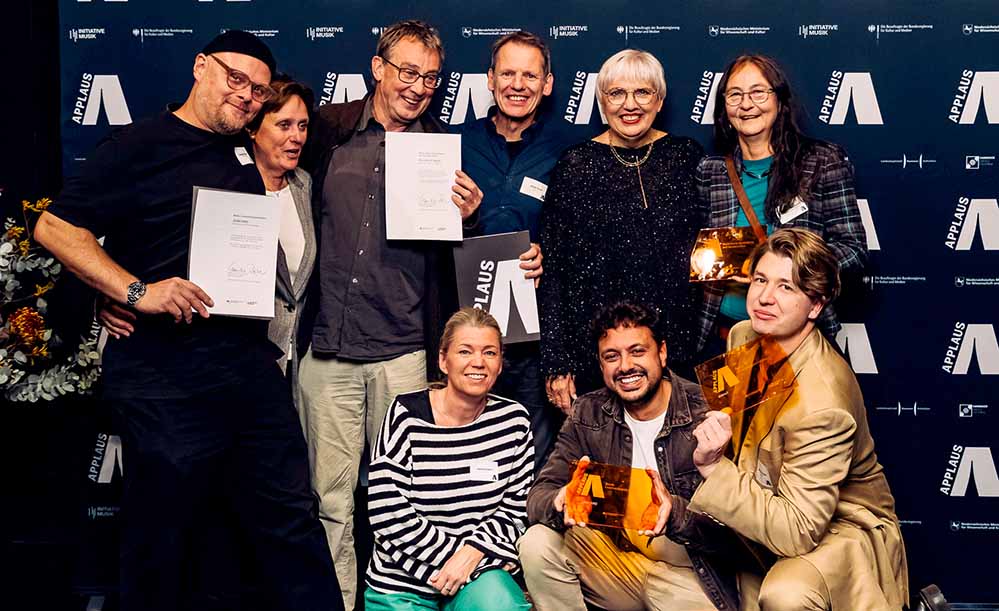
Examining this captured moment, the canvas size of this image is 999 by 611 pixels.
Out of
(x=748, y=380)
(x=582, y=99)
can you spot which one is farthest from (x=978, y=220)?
(x=748, y=380)

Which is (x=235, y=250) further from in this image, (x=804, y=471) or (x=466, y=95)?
(x=804, y=471)

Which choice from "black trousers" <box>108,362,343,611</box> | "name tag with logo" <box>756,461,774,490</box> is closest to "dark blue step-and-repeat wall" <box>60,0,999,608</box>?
"name tag with logo" <box>756,461,774,490</box>

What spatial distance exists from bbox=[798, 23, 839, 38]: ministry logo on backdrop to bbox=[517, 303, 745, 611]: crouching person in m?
1.50

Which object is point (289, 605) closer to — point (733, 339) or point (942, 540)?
point (733, 339)

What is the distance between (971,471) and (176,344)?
10.0 feet

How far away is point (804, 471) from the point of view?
2.96 meters

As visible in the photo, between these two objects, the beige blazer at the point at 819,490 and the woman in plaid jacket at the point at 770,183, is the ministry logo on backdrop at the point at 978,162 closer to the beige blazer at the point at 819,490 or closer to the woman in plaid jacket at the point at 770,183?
the woman in plaid jacket at the point at 770,183

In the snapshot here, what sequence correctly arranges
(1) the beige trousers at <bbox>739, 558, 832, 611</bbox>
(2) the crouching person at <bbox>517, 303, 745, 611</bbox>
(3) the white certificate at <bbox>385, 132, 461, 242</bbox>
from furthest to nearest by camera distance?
(3) the white certificate at <bbox>385, 132, 461, 242</bbox>, (2) the crouching person at <bbox>517, 303, 745, 611</bbox>, (1) the beige trousers at <bbox>739, 558, 832, 611</bbox>

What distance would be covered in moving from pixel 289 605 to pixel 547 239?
4.94ft

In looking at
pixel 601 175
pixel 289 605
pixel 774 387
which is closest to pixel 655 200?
pixel 601 175

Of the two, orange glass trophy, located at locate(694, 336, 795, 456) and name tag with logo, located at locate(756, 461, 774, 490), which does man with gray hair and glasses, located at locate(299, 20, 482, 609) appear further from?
name tag with logo, located at locate(756, 461, 774, 490)

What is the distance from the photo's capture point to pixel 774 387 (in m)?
3.01

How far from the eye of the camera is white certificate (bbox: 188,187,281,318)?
336cm
